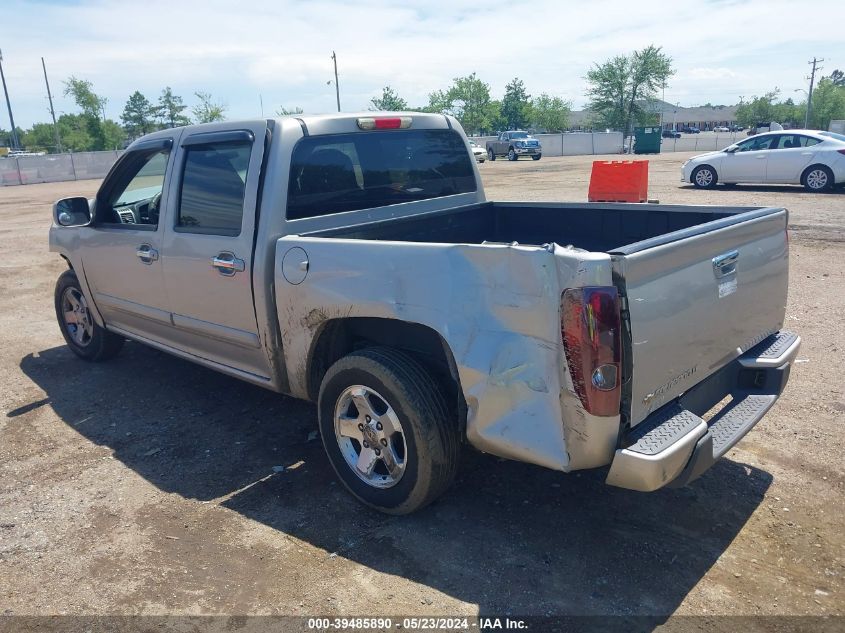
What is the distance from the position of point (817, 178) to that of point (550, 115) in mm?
82606

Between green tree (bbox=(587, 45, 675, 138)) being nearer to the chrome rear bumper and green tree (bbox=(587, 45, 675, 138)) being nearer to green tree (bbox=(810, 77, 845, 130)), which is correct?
green tree (bbox=(810, 77, 845, 130))

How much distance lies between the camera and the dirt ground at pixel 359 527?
9.29ft

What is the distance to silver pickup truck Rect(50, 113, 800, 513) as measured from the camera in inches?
101

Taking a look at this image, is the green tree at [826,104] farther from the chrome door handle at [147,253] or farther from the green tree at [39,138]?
the green tree at [39,138]

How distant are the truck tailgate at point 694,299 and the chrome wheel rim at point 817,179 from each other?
49.7 feet

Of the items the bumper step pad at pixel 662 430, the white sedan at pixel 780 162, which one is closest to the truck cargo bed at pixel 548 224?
the bumper step pad at pixel 662 430

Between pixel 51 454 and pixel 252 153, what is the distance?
7.80 feet

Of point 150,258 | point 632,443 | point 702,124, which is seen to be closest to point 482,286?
point 632,443

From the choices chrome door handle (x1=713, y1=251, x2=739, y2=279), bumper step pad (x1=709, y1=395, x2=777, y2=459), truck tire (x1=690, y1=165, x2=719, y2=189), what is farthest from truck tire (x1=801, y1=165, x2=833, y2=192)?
chrome door handle (x1=713, y1=251, x2=739, y2=279)

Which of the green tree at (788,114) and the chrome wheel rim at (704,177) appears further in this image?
the green tree at (788,114)

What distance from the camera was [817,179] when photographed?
1636 cm

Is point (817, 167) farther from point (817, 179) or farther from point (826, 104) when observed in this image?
point (826, 104)

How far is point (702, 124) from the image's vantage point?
125 meters

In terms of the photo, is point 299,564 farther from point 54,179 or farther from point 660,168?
point 54,179
